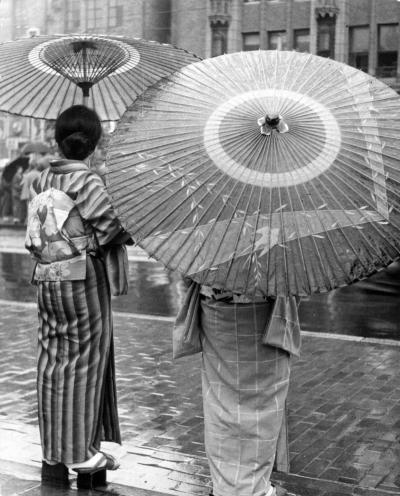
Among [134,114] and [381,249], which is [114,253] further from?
[381,249]

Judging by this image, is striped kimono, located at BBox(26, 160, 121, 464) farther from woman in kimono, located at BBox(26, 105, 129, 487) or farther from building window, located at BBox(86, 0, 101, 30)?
building window, located at BBox(86, 0, 101, 30)

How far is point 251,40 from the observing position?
4266 cm

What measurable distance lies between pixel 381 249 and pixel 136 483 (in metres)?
1.86

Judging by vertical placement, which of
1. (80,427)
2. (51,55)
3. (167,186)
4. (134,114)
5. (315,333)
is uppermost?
(51,55)

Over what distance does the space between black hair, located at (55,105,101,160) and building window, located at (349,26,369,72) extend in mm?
35918

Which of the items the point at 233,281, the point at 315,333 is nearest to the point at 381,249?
the point at 233,281

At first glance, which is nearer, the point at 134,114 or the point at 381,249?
the point at 381,249

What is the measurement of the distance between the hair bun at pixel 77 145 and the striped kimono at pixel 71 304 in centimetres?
7

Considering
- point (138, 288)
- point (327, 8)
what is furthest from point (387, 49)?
point (138, 288)

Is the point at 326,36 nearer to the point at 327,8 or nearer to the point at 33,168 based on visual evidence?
the point at 327,8

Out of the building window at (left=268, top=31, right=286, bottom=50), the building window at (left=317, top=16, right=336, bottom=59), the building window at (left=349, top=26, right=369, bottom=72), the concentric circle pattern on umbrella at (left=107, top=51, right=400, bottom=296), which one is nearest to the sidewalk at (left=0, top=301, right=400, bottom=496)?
the concentric circle pattern on umbrella at (left=107, top=51, right=400, bottom=296)

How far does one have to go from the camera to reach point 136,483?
162 inches

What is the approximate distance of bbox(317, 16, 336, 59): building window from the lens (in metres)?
39.6

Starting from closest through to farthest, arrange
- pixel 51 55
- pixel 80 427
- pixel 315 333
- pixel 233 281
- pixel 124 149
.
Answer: pixel 233 281
pixel 124 149
pixel 80 427
pixel 51 55
pixel 315 333
